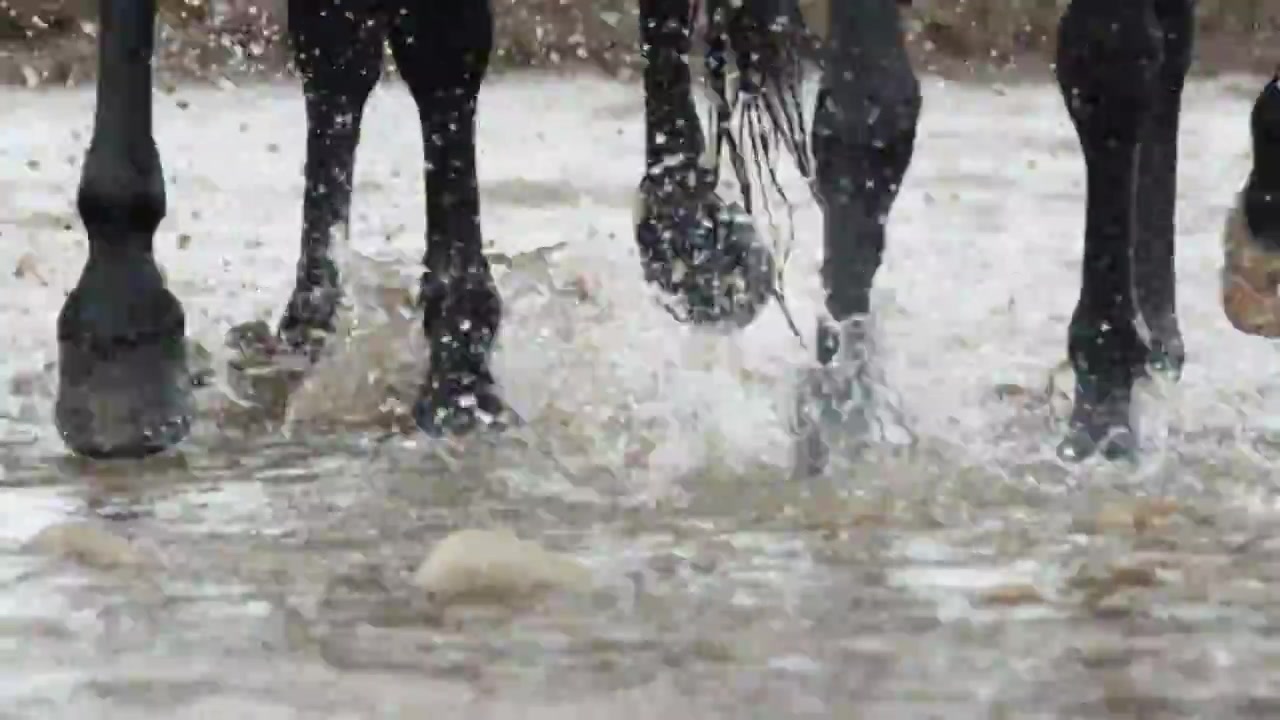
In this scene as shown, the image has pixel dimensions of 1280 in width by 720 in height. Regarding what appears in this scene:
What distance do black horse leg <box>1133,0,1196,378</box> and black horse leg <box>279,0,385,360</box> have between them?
39.0 inches

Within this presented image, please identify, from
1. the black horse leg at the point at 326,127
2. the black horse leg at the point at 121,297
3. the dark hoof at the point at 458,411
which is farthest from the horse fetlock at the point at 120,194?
the black horse leg at the point at 326,127

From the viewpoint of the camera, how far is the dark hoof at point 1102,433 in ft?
8.70

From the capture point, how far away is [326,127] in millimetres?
3475

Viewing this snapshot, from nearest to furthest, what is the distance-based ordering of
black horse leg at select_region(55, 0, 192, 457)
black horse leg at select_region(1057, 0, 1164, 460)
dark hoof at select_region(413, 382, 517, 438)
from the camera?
1. black horse leg at select_region(1057, 0, 1164, 460)
2. black horse leg at select_region(55, 0, 192, 457)
3. dark hoof at select_region(413, 382, 517, 438)

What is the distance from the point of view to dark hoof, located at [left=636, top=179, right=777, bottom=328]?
3.56m

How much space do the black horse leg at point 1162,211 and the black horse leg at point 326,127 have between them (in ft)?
3.25

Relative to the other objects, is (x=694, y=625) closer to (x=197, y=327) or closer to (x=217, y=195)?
(x=197, y=327)

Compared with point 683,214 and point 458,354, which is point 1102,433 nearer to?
point 458,354

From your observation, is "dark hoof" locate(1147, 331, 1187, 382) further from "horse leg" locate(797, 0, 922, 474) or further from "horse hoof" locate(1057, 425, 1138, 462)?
"horse leg" locate(797, 0, 922, 474)

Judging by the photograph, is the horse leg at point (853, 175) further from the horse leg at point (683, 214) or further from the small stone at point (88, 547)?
the horse leg at point (683, 214)

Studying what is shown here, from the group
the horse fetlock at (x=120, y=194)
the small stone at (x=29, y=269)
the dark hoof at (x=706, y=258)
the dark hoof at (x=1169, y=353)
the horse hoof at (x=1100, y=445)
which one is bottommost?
the small stone at (x=29, y=269)

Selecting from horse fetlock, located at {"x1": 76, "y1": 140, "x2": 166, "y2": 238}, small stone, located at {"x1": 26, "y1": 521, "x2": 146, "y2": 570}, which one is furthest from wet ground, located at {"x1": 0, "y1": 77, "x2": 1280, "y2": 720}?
horse fetlock, located at {"x1": 76, "y1": 140, "x2": 166, "y2": 238}

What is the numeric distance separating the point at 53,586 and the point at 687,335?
150 centimetres

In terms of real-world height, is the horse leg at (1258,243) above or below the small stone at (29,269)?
above
